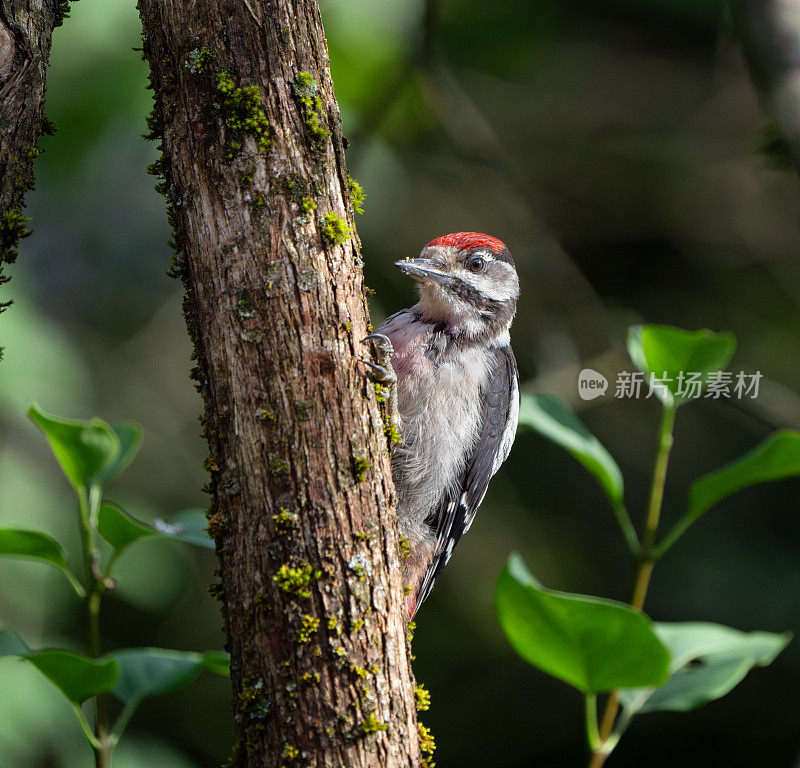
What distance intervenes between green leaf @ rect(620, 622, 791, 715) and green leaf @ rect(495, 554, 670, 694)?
332mm

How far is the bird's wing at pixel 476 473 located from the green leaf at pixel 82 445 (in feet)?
3.56

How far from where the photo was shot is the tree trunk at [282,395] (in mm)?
1480

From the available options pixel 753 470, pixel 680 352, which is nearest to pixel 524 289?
pixel 680 352

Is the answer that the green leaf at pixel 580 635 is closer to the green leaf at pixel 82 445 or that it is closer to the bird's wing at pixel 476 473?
the bird's wing at pixel 476 473

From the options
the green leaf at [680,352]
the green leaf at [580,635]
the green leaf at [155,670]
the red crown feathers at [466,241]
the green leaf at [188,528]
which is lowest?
the green leaf at [155,670]

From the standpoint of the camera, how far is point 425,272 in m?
2.54

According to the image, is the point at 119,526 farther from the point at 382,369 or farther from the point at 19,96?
the point at 19,96

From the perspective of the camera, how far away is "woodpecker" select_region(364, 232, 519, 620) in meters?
2.49

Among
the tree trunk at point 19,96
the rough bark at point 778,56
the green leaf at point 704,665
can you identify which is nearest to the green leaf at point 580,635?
the green leaf at point 704,665

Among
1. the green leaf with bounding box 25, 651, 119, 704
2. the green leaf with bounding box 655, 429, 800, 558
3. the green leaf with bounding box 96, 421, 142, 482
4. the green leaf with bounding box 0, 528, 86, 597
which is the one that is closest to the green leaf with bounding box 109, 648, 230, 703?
the green leaf with bounding box 25, 651, 119, 704

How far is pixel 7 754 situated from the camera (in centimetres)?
277

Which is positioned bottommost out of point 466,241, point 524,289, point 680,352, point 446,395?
point 446,395

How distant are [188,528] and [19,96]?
3.50ft

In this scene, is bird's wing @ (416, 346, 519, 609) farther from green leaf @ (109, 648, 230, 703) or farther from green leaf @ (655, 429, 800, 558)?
green leaf @ (109, 648, 230, 703)
